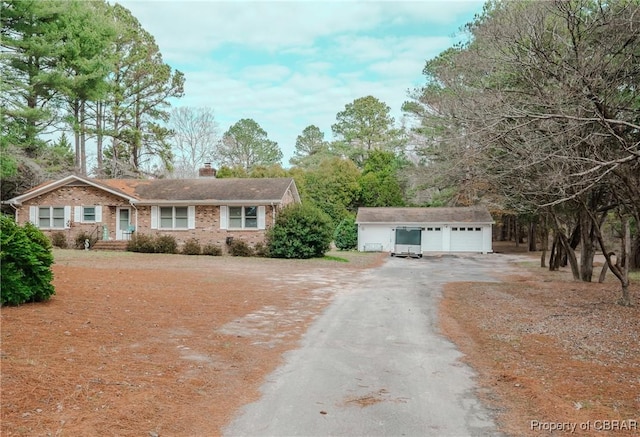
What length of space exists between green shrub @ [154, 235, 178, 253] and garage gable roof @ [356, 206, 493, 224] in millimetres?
14813

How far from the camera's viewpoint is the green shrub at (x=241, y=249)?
2439cm

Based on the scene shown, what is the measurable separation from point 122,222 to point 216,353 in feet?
71.3

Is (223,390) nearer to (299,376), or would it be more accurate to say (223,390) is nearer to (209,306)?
(299,376)

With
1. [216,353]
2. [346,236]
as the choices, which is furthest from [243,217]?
[216,353]

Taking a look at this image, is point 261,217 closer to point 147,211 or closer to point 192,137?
point 147,211

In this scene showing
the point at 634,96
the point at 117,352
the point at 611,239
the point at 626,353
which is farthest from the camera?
the point at 611,239

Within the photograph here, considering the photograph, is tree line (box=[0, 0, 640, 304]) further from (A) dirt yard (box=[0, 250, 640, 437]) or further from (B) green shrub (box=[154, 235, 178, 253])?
(B) green shrub (box=[154, 235, 178, 253])

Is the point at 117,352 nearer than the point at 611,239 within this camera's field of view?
Yes

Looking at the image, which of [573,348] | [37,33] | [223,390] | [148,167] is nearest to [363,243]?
[148,167]

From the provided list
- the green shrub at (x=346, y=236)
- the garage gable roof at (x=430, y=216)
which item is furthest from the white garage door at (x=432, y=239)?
the green shrub at (x=346, y=236)

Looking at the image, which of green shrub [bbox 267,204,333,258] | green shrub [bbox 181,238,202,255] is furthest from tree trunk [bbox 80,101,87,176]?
green shrub [bbox 267,204,333,258]

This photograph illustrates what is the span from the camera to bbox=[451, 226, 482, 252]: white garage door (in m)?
34.6

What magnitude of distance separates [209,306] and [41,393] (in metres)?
5.70

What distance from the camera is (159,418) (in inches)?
164
